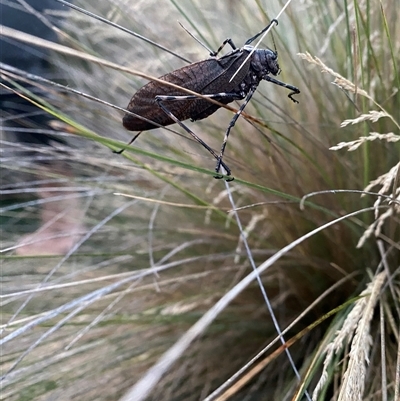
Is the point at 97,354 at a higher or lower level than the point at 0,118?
lower

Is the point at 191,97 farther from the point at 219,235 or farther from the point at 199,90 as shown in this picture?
the point at 219,235

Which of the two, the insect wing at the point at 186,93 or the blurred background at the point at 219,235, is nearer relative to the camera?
the insect wing at the point at 186,93

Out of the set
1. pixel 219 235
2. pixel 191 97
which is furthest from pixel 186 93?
pixel 219 235

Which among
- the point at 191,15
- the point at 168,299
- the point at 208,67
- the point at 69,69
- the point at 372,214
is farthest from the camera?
the point at 69,69

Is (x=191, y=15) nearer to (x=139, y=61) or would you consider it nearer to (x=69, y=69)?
(x=139, y=61)

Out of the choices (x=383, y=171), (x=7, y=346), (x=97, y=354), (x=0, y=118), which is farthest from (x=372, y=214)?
(x=0, y=118)
